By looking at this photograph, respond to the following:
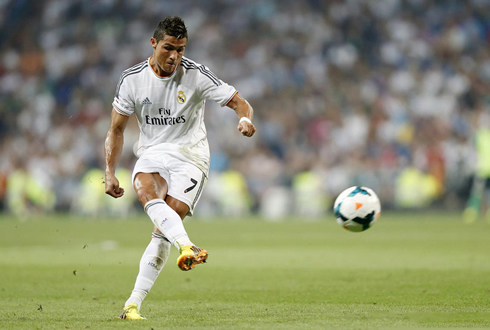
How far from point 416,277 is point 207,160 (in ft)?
11.0

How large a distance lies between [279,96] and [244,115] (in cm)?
2179

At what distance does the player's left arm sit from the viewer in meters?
5.77

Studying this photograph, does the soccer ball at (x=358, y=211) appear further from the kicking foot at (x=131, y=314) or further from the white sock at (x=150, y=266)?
the kicking foot at (x=131, y=314)

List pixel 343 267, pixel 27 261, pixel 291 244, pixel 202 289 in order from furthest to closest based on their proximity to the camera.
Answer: pixel 291 244, pixel 27 261, pixel 343 267, pixel 202 289

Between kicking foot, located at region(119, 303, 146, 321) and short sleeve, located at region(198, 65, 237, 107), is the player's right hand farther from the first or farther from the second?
short sleeve, located at region(198, 65, 237, 107)

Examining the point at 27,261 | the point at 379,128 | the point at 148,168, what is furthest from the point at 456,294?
the point at 379,128

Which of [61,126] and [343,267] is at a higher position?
[61,126]

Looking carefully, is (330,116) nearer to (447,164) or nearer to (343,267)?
(447,164)

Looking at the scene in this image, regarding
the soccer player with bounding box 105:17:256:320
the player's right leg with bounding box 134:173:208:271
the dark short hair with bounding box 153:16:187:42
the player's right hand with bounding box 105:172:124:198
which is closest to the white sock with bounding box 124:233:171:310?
the soccer player with bounding box 105:17:256:320

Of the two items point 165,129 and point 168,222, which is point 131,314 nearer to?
point 168,222

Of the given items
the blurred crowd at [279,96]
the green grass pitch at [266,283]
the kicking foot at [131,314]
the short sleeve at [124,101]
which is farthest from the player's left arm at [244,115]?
the blurred crowd at [279,96]

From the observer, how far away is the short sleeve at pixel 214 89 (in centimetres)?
627

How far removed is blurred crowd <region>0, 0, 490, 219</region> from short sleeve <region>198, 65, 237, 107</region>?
1867cm

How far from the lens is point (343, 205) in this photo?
762 centimetres
